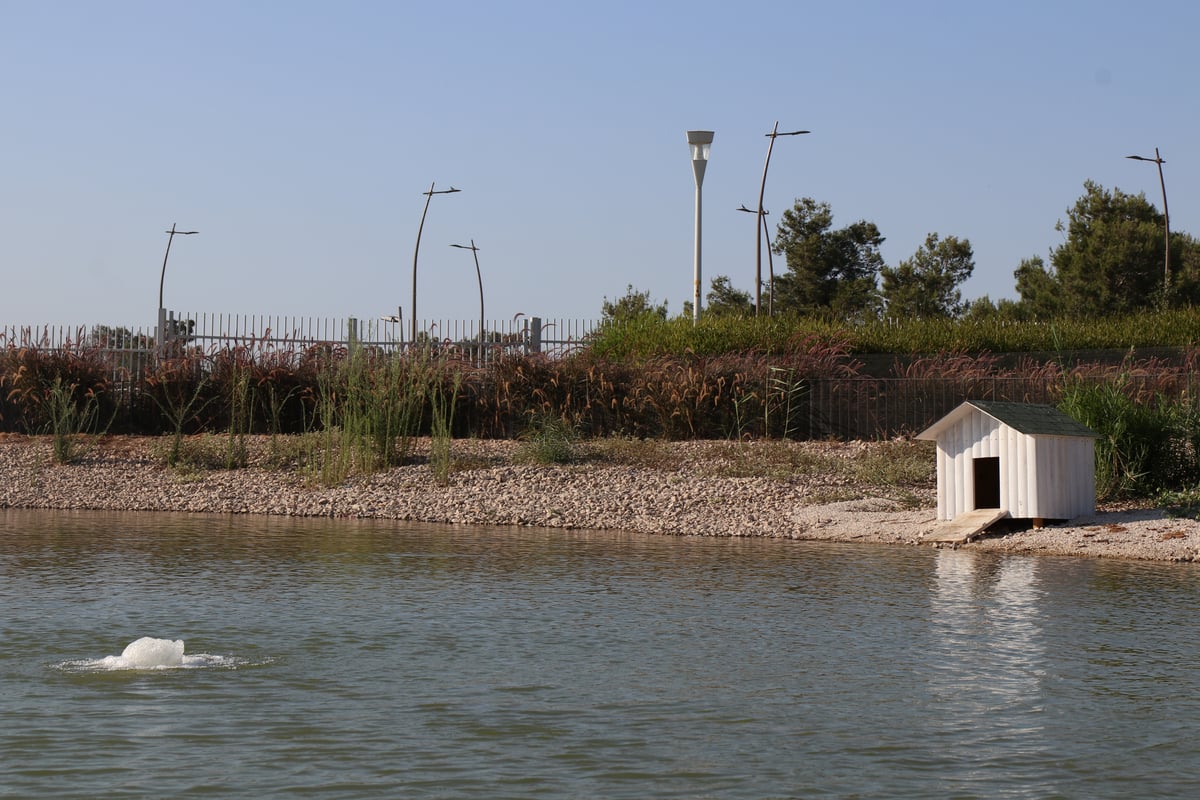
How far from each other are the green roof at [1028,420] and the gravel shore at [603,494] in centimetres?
102

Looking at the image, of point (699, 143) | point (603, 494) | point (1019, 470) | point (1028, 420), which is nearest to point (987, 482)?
point (1019, 470)

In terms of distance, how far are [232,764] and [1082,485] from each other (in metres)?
11.9

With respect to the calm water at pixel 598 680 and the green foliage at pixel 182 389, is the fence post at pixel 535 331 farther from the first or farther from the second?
the calm water at pixel 598 680

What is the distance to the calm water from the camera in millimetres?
5398

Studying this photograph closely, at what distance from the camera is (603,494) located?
17781mm

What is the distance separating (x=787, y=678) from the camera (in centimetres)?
727

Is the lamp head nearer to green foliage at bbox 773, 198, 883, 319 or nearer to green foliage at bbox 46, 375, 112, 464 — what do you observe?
green foliage at bbox 46, 375, 112, 464

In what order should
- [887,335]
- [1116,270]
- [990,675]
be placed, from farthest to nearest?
[1116,270] < [887,335] < [990,675]

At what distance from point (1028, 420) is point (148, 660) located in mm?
10522

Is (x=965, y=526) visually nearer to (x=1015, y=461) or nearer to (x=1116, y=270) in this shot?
(x=1015, y=461)

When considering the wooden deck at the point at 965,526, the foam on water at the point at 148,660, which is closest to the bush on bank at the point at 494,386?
the wooden deck at the point at 965,526

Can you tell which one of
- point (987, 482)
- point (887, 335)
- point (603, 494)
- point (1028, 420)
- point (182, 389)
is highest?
point (887, 335)

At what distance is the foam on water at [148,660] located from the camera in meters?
7.34

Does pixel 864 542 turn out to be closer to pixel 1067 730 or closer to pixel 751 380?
pixel 751 380
